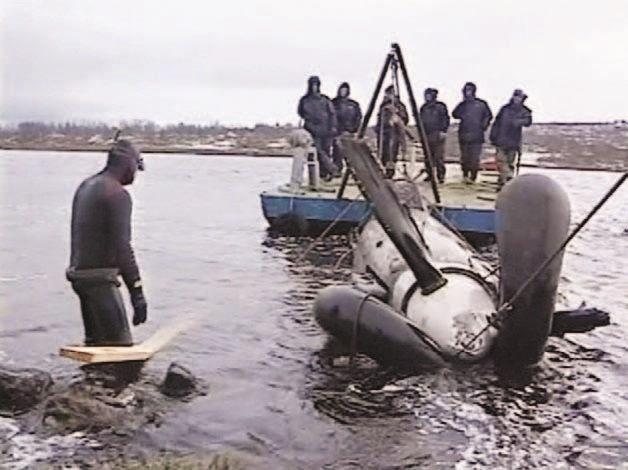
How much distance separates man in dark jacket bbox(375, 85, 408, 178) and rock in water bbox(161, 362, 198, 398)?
20.3 ft

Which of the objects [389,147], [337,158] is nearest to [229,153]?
[337,158]

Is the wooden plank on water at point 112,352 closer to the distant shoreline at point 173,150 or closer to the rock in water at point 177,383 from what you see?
the rock in water at point 177,383

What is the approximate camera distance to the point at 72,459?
260 inches

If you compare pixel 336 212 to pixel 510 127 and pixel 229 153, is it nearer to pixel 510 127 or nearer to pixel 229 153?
pixel 510 127

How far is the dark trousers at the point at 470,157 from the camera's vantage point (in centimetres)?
2034

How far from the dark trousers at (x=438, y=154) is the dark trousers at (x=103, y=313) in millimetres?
12411

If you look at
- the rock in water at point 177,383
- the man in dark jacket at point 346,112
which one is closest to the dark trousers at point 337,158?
the man in dark jacket at point 346,112

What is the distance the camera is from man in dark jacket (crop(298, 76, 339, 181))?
63.3 feet

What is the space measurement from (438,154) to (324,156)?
7.86 feet

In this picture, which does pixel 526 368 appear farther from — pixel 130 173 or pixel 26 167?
pixel 26 167

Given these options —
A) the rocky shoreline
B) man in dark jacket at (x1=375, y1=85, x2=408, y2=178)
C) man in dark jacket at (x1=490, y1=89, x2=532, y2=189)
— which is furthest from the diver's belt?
man in dark jacket at (x1=490, y1=89, x2=532, y2=189)

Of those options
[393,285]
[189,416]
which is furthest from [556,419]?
[189,416]

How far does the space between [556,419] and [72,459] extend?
155 inches

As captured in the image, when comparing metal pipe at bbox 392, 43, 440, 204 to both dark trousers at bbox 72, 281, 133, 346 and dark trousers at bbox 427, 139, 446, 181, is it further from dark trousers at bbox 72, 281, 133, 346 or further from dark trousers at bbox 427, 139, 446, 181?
dark trousers at bbox 72, 281, 133, 346
